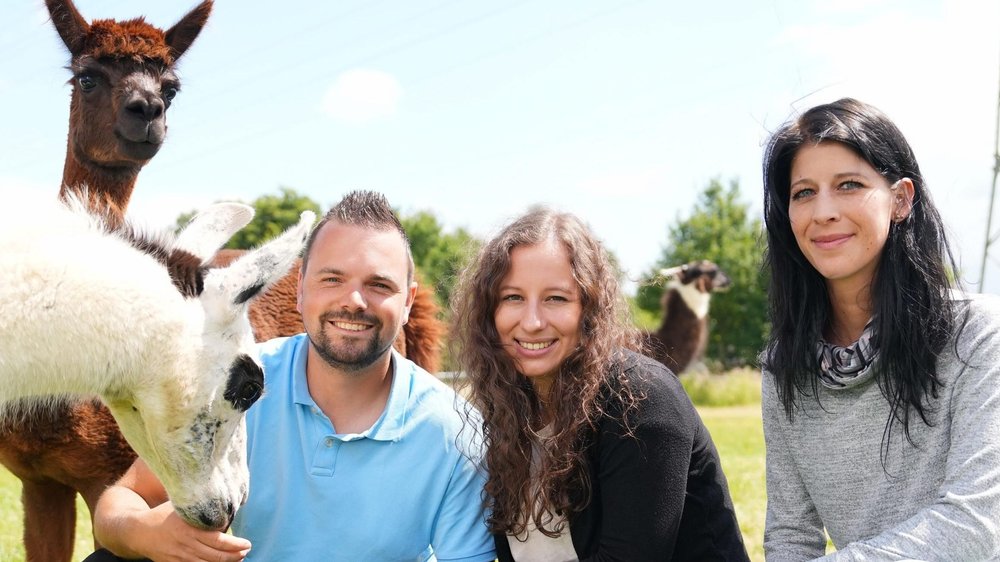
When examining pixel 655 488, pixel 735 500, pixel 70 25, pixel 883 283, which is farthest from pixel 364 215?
pixel 735 500

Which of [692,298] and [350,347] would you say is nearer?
[350,347]

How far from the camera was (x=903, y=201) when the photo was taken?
2.97m

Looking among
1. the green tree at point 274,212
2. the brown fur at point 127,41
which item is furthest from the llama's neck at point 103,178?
the green tree at point 274,212

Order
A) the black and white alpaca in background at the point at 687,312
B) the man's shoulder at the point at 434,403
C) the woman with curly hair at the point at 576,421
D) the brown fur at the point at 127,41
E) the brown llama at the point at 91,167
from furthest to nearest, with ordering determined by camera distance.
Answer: the black and white alpaca in background at the point at 687,312 → the brown fur at the point at 127,41 → the brown llama at the point at 91,167 → the man's shoulder at the point at 434,403 → the woman with curly hair at the point at 576,421

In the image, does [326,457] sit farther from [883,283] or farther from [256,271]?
[883,283]

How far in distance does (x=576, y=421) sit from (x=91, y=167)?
2.88 m

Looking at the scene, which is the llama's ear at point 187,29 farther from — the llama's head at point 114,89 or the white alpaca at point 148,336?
the white alpaca at point 148,336

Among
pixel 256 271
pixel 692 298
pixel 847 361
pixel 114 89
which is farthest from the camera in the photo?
pixel 692 298

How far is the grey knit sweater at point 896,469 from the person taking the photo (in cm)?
263

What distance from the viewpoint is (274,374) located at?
11.3 feet

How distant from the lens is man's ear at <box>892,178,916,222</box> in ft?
9.66

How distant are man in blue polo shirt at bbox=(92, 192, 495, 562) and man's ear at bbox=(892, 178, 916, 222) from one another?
159 centimetres

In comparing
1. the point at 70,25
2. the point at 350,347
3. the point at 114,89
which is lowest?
the point at 350,347

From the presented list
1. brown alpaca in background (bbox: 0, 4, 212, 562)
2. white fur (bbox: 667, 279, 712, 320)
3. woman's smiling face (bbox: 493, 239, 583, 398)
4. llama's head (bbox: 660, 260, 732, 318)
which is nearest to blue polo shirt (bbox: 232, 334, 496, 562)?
woman's smiling face (bbox: 493, 239, 583, 398)
